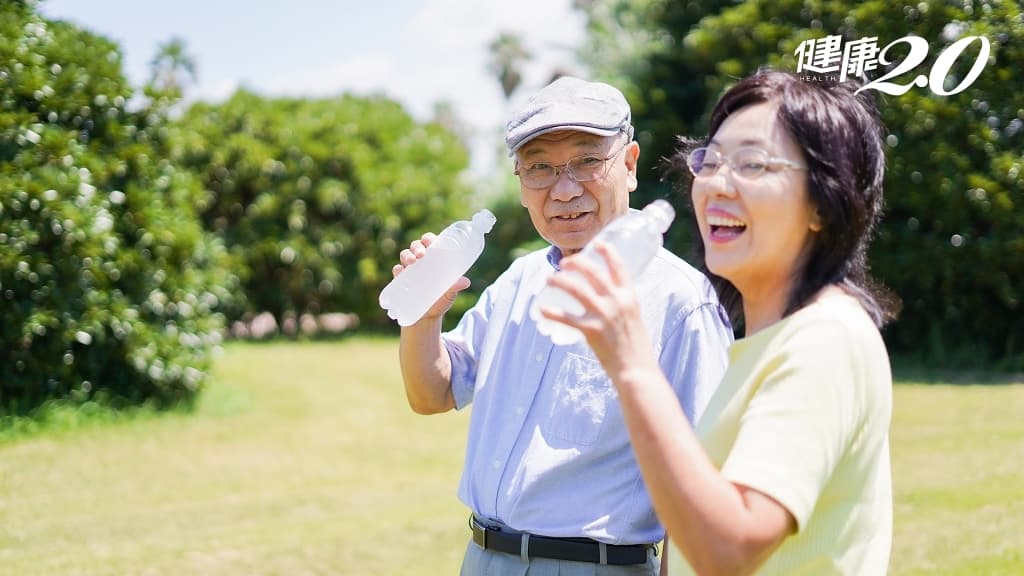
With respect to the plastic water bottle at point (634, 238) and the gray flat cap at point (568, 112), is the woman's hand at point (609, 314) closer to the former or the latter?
the plastic water bottle at point (634, 238)

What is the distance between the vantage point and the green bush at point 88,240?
9.05 metres

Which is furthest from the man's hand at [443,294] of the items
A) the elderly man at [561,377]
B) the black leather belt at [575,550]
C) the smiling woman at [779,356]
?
the smiling woman at [779,356]

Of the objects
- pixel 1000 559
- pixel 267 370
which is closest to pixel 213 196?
pixel 267 370

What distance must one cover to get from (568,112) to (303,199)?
1506 cm

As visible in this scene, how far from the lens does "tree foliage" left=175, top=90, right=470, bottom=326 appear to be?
17.1 metres

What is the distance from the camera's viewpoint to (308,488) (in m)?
8.50

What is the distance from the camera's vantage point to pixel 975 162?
38.4 ft

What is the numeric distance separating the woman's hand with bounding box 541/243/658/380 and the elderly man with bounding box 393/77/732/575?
964 millimetres

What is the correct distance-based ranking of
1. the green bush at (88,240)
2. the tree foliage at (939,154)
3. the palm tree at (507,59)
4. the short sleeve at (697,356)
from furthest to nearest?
the palm tree at (507,59) → the tree foliage at (939,154) → the green bush at (88,240) → the short sleeve at (697,356)

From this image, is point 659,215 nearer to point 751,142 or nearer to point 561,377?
point 751,142

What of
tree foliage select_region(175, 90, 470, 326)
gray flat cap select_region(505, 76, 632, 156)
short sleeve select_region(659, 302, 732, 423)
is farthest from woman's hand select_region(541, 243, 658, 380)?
tree foliage select_region(175, 90, 470, 326)

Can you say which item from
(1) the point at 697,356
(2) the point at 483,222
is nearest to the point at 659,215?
(1) the point at 697,356

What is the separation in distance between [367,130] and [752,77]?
1674cm

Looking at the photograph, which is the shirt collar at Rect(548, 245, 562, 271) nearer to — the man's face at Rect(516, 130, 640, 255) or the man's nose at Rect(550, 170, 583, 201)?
the man's face at Rect(516, 130, 640, 255)
